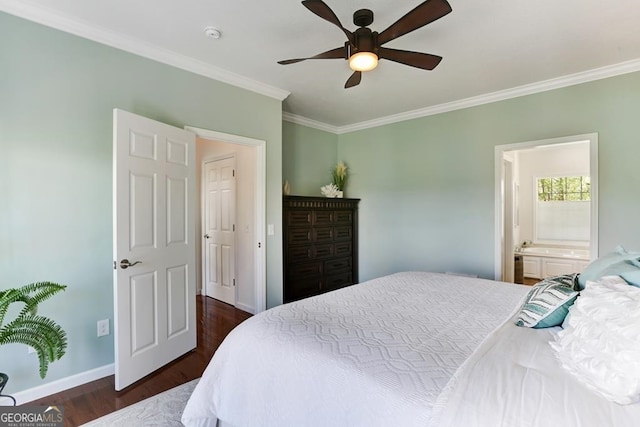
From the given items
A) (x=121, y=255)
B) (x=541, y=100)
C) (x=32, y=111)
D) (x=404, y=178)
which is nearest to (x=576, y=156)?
(x=541, y=100)

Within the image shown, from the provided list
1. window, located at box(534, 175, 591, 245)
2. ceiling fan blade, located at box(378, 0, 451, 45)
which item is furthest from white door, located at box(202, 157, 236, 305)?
window, located at box(534, 175, 591, 245)

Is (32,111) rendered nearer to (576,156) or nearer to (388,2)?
(388,2)

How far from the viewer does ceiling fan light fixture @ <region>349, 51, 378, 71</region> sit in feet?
6.46

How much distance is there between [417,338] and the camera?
4.34 ft

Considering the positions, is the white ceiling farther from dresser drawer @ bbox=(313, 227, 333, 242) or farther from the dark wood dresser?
dresser drawer @ bbox=(313, 227, 333, 242)

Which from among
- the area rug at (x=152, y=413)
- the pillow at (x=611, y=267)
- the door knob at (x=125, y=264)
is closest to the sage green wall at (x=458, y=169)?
the pillow at (x=611, y=267)

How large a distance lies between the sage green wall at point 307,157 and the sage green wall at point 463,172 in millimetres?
293

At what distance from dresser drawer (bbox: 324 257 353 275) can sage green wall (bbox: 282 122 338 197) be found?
107 centimetres

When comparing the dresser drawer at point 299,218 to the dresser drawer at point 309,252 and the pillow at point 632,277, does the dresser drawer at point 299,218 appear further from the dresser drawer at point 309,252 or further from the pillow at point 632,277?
the pillow at point 632,277

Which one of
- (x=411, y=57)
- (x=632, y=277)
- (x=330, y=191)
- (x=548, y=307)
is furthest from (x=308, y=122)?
(x=632, y=277)

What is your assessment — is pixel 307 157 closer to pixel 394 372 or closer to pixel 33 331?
pixel 33 331

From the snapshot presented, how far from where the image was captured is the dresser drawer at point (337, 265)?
4.39m

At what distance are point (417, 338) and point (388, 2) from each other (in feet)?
6.53

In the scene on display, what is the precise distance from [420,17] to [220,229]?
140 inches
